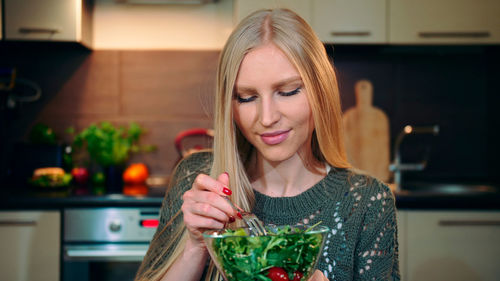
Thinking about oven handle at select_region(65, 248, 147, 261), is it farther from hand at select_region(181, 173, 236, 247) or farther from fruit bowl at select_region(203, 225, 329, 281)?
fruit bowl at select_region(203, 225, 329, 281)

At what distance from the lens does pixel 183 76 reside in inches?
101

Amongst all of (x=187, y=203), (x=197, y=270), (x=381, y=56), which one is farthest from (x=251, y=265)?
(x=381, y=56)

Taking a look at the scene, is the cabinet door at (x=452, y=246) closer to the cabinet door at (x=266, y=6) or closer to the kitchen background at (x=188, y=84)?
the kitchen background at (x=188, y=84)

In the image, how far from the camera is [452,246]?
1984mm

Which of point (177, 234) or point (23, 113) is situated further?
point (23, 113)

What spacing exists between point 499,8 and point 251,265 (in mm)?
2247

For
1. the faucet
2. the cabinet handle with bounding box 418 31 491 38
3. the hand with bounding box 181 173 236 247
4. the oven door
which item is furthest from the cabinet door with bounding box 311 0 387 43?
the hand with bounding box 181 173 236 247

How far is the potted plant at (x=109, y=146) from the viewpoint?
2.28 metres

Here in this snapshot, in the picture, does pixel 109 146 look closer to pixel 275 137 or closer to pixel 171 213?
pixel 171 213

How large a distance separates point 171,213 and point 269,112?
0.42 m

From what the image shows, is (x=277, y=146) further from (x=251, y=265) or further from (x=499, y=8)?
(x=499, y=8)

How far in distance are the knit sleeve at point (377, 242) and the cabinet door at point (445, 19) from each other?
4.48ft

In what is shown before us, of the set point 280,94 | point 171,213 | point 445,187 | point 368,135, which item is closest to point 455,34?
point 368,135

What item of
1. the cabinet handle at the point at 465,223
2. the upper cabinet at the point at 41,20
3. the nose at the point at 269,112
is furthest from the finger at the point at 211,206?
the upper cabinet at the point at 41,20
